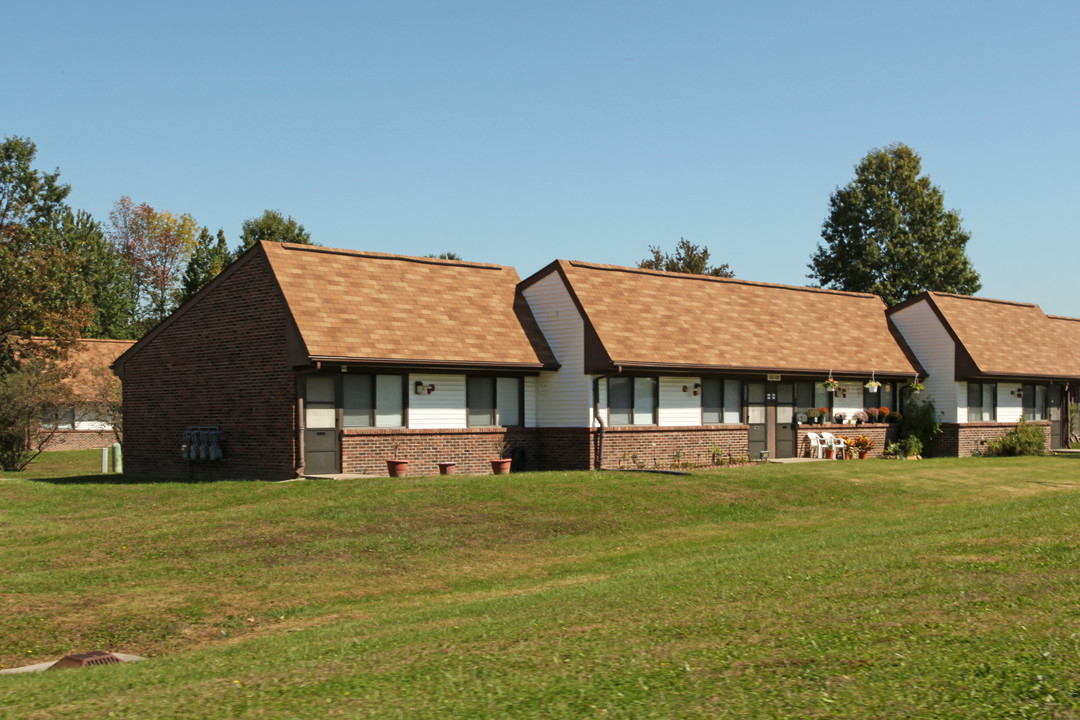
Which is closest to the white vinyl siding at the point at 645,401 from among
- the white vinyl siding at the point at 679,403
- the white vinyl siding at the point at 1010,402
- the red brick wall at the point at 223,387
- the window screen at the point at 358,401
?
the white vinyl siding at the point at 679,403

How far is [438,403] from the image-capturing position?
87.8 feet

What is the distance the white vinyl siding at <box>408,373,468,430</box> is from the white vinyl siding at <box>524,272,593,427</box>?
2.61 metres

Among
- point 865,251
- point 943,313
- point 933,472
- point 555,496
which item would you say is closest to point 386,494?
point 555,496

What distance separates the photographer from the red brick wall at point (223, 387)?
25531mm

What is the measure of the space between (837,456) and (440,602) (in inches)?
863

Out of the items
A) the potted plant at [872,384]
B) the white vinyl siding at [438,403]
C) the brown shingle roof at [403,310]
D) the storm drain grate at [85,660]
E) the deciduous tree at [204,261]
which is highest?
the deciduous tree at [204,261]

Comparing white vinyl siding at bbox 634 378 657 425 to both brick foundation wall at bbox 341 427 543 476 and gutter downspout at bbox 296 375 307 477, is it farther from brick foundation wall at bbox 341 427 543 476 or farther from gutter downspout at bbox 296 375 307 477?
gutter downspout at bbox 296 375 307 477

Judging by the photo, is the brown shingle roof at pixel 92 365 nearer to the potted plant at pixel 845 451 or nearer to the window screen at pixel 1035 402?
the potted plant at pixel 845 451

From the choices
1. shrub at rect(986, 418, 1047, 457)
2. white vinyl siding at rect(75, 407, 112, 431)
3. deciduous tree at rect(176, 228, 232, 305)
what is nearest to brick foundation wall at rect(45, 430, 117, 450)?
white vinyl siding at rect(75, 407, 112, 431)

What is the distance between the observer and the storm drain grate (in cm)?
1049

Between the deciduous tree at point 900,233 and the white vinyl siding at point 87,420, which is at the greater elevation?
the deciduous tree at point 900,233

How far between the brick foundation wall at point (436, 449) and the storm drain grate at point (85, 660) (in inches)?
553

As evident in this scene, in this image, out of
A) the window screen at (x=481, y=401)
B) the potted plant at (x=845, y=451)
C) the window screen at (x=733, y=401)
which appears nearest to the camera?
the window screen at (x=481, y=401)

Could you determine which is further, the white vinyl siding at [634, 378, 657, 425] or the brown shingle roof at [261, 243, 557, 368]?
the white vinyl siding at [634, 378, 657, 425]
